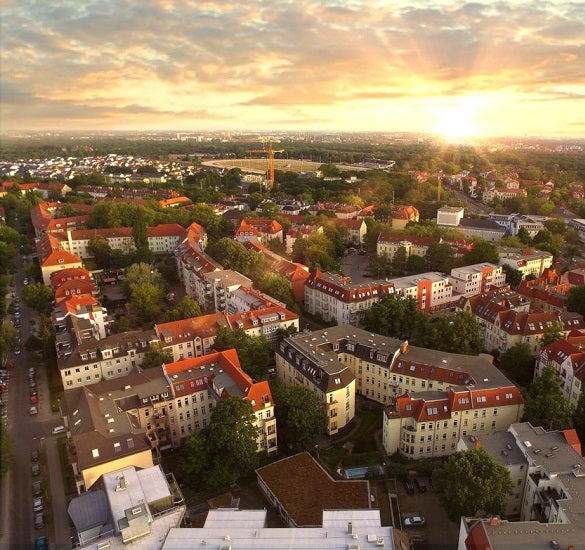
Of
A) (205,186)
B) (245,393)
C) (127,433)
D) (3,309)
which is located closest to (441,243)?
(245,393)

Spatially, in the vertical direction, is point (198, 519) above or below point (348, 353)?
below

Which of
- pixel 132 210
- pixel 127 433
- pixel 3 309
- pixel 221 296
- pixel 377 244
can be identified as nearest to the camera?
pixel 127 433

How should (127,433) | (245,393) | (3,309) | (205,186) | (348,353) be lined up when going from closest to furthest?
(127,433) < (245,393) < (348,353) < (3,309) < (205,186)

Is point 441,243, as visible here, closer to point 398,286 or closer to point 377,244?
point 377,244

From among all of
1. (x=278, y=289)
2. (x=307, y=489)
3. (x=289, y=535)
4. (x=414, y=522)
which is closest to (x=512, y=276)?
(x=278, y=289)

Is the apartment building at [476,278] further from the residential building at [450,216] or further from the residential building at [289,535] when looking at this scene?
the residential building at [289,535]

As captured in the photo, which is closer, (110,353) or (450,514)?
(450,514)

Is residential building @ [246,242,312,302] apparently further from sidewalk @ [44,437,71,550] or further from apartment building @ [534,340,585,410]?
sidewalk @ [44,437,71,550]
